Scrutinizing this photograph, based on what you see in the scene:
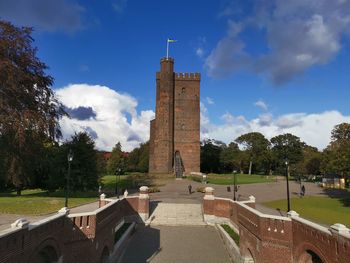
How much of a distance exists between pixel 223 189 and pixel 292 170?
43.0m

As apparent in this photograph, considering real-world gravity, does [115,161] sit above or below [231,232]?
above

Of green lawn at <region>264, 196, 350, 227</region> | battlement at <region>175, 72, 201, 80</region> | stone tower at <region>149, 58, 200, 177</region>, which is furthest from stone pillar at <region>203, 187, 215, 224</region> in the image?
battlement at <region>175, 72, 201, 80</region>

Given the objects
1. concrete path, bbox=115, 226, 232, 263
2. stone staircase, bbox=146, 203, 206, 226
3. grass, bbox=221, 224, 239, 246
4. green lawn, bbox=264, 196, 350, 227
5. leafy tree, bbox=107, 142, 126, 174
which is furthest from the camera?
leafy tree, bbox=107, 142, 126, 174

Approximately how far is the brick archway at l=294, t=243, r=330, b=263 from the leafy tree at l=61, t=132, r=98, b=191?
2437 cm

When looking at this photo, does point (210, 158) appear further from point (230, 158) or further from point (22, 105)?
point (22, 105)

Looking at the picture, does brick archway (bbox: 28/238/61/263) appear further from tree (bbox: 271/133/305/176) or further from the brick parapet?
tree (bbox: 271/133/305/176)

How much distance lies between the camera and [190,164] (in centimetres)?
6038

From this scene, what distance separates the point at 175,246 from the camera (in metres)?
22.7

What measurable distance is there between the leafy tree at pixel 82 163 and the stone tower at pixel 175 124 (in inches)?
880

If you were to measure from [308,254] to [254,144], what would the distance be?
81757 mm

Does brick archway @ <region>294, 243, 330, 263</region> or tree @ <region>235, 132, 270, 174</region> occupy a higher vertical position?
tree @ <region>235, 132, 270, 174</region>

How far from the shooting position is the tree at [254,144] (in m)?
91.4

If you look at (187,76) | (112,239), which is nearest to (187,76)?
(187,76)

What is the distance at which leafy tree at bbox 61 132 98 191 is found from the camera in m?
34.8
